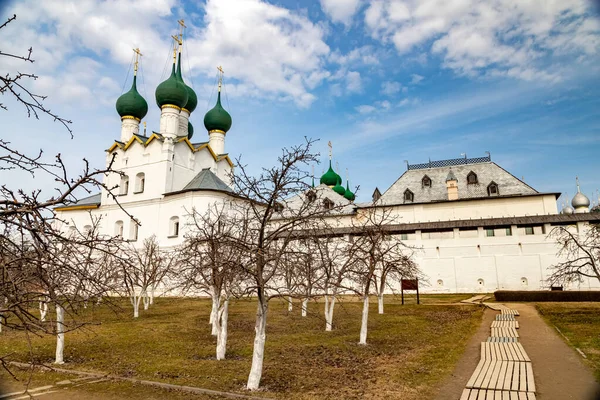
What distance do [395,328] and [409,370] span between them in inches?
296

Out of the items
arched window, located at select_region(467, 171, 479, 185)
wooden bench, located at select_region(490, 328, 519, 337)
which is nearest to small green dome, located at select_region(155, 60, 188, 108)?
arched window, located at select_region(467, 171, 479, 185)

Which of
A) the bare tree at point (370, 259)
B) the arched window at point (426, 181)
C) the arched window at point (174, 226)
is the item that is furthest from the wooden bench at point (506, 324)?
the arched window at point (174, 226)

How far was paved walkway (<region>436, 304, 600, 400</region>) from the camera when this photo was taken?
827cm

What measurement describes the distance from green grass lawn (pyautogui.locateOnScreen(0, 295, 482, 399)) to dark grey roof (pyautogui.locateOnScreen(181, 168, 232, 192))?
20.0 metres

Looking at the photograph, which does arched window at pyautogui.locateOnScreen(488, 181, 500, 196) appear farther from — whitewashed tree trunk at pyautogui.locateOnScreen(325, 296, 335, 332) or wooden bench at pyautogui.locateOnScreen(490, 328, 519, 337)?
whitewashed tree trunk at pyautogui.locateOnScreen(325, 296, 335, 332)

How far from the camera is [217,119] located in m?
48.2

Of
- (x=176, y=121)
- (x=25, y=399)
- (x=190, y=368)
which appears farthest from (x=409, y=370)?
(x=176, y=121)

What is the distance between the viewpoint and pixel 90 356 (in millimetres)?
12883

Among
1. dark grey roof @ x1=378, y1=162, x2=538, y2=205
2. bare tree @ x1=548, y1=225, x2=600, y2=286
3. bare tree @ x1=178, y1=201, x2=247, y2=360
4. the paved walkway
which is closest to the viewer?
the paved walkway

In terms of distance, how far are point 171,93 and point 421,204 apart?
29.2 m

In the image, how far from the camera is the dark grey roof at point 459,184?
130ft

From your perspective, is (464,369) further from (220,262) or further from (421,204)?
(421,204)

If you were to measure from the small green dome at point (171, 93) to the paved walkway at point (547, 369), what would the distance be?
3815 cm

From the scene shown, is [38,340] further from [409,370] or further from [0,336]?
[409,370]
